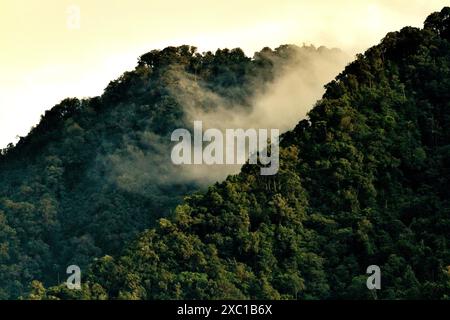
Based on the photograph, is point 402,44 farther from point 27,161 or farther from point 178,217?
point 27,161

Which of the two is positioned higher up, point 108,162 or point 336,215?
point 108,162

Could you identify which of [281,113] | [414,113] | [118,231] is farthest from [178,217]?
[281,113]

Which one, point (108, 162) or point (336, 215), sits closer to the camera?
point (336, 215)

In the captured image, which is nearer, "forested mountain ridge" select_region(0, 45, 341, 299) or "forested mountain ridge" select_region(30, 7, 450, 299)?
"forested mountain ridge" select_region(30, 7, 450, 299)

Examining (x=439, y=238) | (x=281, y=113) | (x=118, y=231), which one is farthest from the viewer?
(x=281, y=113)

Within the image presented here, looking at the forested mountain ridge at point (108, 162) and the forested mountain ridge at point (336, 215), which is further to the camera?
the forested mountain ridge at point (108, 162)
